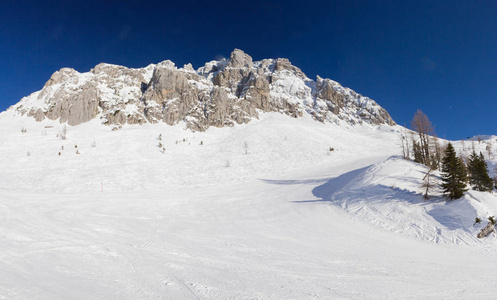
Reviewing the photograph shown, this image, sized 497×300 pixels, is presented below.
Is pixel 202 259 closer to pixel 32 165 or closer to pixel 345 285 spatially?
pixel 345 285

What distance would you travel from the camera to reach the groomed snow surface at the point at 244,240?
17.9ft

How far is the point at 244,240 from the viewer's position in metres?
9.33

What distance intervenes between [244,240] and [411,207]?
10.9m

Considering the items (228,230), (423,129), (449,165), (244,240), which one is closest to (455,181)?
(449,165)

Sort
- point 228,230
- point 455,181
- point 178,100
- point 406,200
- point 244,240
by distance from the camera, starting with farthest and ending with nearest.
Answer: point 178,100, point 406,200, point 455,181, point 228,230, point 244,240

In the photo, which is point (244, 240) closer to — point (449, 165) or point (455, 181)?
point (455, 181)

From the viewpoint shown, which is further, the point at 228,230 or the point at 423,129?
the point at 423,129

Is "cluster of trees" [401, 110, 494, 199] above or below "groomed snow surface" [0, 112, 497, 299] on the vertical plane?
above

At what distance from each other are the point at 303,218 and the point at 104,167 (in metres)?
27.0

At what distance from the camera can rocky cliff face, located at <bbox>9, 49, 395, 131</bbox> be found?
68.4 metres

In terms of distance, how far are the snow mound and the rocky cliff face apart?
59.2 m

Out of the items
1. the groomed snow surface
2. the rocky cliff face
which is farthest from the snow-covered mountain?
the rocky cliff face

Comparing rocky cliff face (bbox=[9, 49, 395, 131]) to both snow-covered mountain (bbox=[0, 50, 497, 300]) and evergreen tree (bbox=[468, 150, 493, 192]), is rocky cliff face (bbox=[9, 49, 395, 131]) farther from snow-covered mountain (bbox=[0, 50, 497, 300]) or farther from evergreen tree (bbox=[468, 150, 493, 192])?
evergreen tree (bbox=[468, 150, 493, 192])

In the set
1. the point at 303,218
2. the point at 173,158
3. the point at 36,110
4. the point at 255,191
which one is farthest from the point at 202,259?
the point at 36,110
